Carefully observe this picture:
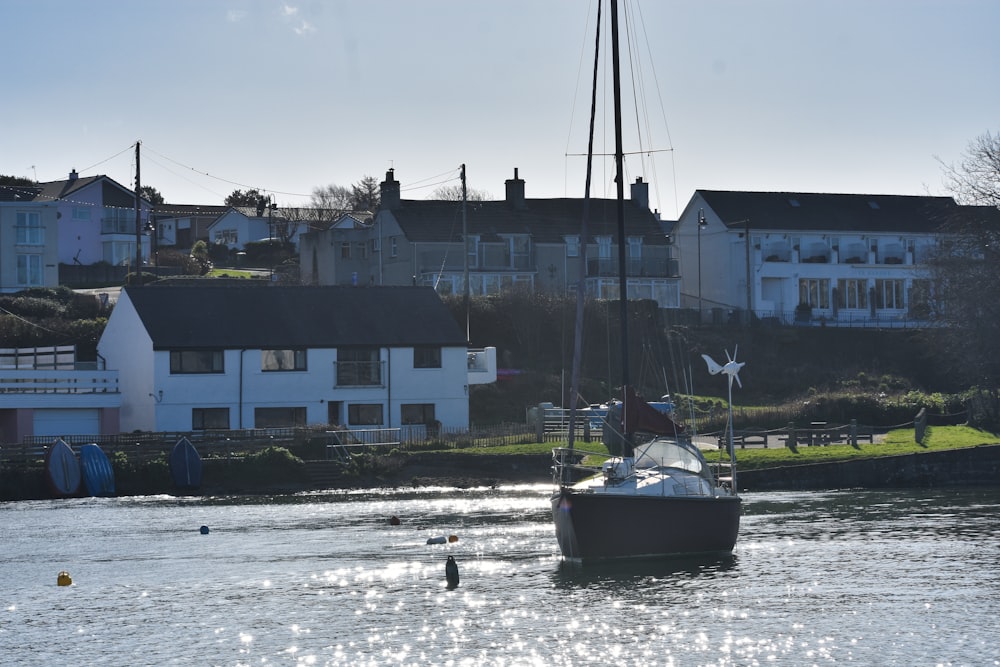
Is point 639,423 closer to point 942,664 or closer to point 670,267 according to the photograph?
point 942,664

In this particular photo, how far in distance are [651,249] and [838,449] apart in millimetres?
41778

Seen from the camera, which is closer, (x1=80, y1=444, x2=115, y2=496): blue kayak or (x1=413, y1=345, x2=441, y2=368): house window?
(x1=80, y1=444, x2=115, y2=496): blue kayak

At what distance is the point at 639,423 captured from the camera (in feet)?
125

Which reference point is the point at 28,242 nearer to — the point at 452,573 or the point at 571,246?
the point at 571,246

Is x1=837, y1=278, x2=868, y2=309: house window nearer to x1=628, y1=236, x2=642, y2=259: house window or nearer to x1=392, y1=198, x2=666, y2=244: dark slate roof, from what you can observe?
x1=392, y1=198, x2=666, y2=244: dark slate roof

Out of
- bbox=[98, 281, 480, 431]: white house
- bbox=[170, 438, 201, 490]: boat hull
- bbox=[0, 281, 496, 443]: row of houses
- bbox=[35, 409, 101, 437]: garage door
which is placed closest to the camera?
bbox=[170, 438, 201, 490]: boat hull

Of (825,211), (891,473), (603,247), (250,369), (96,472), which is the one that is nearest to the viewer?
(96,472)

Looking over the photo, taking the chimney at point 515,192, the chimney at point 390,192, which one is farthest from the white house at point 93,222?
the chimney at point 515,192

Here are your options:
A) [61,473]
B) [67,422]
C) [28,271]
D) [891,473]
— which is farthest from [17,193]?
[891,473]

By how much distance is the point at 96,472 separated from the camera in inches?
Result: 2117

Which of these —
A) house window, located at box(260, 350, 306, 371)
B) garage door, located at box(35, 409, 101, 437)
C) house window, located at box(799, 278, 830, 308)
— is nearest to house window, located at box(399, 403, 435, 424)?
house window, located at box(260, 350, 306, 371)

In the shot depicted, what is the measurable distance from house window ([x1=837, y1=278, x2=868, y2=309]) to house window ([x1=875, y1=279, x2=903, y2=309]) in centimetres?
93

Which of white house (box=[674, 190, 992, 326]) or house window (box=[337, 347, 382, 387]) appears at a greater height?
white house (box=[674, 190, 992, 326])

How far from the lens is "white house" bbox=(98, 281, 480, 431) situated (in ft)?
210
